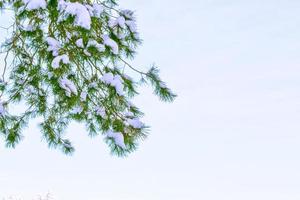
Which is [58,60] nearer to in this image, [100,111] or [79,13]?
[79,13]

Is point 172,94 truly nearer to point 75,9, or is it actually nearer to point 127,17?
point 127,17

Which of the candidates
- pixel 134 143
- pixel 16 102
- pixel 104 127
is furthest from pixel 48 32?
pixel 134 143

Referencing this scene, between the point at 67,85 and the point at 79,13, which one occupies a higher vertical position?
the point at 79,13

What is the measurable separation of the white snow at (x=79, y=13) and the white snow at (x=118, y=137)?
3.17 feet

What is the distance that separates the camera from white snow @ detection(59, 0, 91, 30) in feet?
10.9

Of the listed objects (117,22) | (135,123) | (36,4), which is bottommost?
(135,123)

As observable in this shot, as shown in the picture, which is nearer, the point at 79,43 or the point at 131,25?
the point at 79,43

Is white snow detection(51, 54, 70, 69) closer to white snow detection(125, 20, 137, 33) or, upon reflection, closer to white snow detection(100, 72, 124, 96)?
white snow detection(100, 72, 124, 96)

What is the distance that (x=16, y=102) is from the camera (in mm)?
4773

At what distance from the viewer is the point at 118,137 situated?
3850 millimetres

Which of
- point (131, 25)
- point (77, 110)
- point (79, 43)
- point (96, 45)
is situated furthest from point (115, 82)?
point (77, 110)

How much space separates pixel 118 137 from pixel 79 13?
1.05m

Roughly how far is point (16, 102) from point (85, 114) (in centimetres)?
→ 71

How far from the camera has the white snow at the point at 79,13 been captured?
3336 mm
